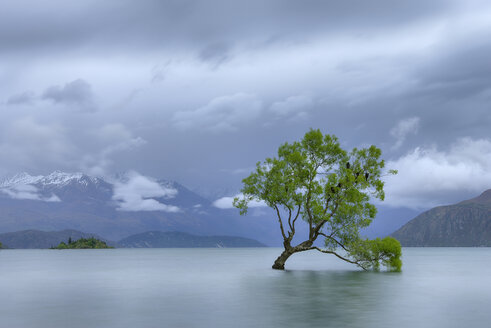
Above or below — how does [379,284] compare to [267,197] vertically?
below

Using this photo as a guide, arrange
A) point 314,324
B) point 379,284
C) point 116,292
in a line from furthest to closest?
point 379,284 → point 116,292 → point 314,324

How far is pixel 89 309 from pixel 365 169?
47.8m

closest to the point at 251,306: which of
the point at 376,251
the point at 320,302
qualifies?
the point at 320,302

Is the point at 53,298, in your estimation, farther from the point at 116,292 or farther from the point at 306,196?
the point at 306,196

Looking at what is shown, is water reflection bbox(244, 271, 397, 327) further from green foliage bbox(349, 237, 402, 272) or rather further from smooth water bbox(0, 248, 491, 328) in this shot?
green foliage bbox(349, 237, 402, 272)

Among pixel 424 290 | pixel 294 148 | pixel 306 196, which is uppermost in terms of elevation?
pixel 294 148

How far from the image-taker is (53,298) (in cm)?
4772

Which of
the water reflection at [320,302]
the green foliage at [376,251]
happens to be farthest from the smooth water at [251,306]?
the green foliage at [376,251]

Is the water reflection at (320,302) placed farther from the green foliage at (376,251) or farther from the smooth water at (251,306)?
the green foliage at (376,251)

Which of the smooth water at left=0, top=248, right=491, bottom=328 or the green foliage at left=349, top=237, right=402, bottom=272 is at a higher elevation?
the green foliage at left=349, top=237, right=402, bottom=272

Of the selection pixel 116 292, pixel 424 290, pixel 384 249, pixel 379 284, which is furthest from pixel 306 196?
pixel 116 292

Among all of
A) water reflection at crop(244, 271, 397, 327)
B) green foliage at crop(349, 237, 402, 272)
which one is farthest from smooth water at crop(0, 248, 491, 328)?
green foliage at crop(349, 237, 402, 272)

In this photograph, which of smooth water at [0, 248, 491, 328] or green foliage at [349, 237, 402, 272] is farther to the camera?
green foliage at [349, 237, 402, 272]

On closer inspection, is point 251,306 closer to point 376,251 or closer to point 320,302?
point 320,302
